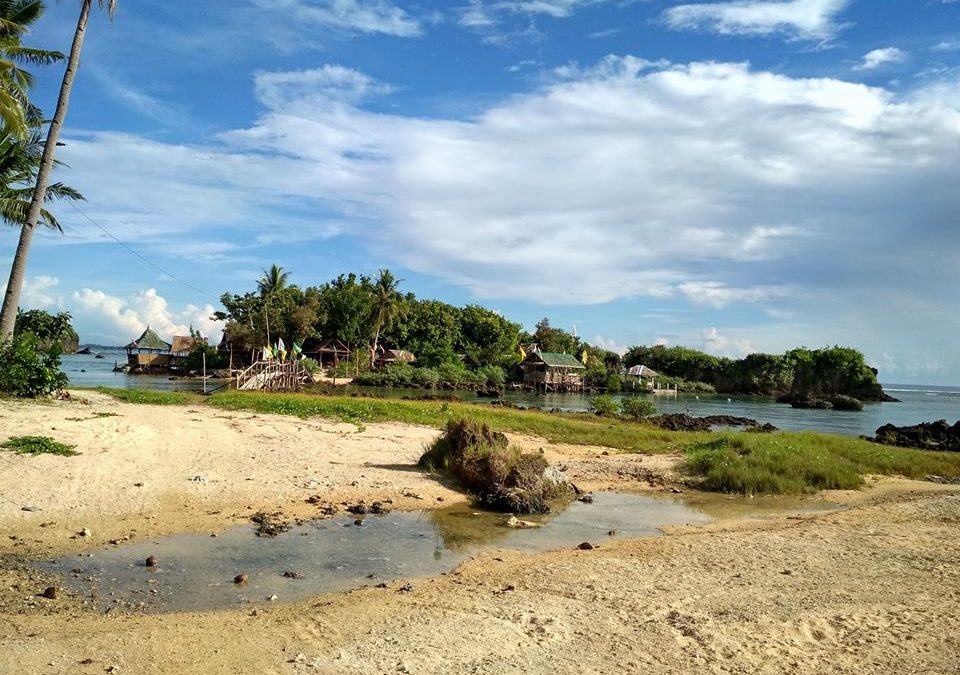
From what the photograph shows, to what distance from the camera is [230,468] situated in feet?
48.4

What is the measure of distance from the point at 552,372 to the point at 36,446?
8835 centimetres

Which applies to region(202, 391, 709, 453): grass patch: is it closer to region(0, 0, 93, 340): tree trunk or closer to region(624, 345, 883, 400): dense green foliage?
region(0, 0, 93, 340): tree trunk

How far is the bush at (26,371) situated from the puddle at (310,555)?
1375cm

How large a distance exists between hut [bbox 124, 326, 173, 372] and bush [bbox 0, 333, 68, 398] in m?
76.9

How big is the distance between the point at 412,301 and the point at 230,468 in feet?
278

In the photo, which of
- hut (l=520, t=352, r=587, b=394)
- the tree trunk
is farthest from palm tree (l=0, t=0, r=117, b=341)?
hut (l=520, t=352, r=587, b=394)

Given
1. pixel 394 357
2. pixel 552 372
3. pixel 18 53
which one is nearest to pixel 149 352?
pixel 394 357

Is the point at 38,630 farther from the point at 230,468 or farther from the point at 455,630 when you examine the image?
the point at 230,468

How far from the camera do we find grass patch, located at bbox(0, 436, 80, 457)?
1291 cm

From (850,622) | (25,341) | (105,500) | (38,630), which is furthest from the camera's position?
(25,341)

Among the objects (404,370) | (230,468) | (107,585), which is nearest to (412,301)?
(404,370)

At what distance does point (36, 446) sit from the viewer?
1302cm

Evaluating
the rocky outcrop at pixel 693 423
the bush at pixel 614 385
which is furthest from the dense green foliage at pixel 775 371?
the rocky outcrop at pixel 693 423

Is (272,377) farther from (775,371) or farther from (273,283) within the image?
(775,371)
